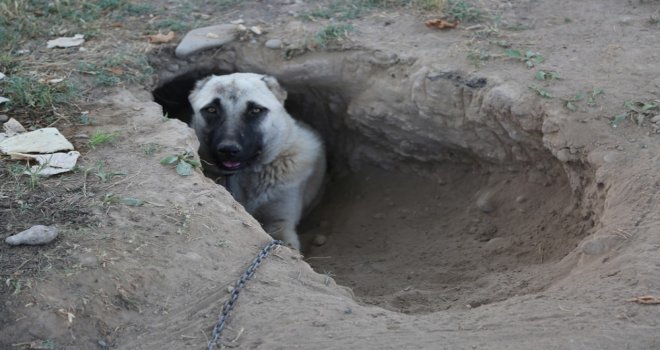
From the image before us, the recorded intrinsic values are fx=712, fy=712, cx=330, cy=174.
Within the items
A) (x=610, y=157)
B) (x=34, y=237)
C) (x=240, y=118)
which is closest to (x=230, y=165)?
(x=240, y=118)

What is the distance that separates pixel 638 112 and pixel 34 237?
3.49m

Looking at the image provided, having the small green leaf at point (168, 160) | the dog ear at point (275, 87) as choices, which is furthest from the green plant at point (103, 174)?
the dog ear at point (275, 87)

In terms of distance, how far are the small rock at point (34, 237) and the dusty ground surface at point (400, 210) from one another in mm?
43

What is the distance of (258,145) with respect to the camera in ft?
18.0

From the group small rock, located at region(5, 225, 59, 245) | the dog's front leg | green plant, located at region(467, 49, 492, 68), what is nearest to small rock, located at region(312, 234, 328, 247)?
the dog's front leg

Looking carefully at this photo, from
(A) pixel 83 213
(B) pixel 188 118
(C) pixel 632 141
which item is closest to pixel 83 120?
(A) pixel 83 213

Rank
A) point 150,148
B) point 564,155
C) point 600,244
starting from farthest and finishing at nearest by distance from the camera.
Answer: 1. point 564,155
2. point 150,148
3. point 600,244

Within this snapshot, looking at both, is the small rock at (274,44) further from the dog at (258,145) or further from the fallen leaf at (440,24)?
the fallen leaf at (440,24)

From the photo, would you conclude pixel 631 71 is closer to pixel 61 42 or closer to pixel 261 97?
pixel 261 97

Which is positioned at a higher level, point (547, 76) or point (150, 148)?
point (547, 76)

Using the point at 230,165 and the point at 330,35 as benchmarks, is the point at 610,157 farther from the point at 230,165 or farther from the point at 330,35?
the point at 230,165

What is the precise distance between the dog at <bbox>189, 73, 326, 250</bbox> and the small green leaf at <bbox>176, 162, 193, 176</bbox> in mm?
1073

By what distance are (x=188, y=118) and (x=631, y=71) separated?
373 cm

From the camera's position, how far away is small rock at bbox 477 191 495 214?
17.6 ft
